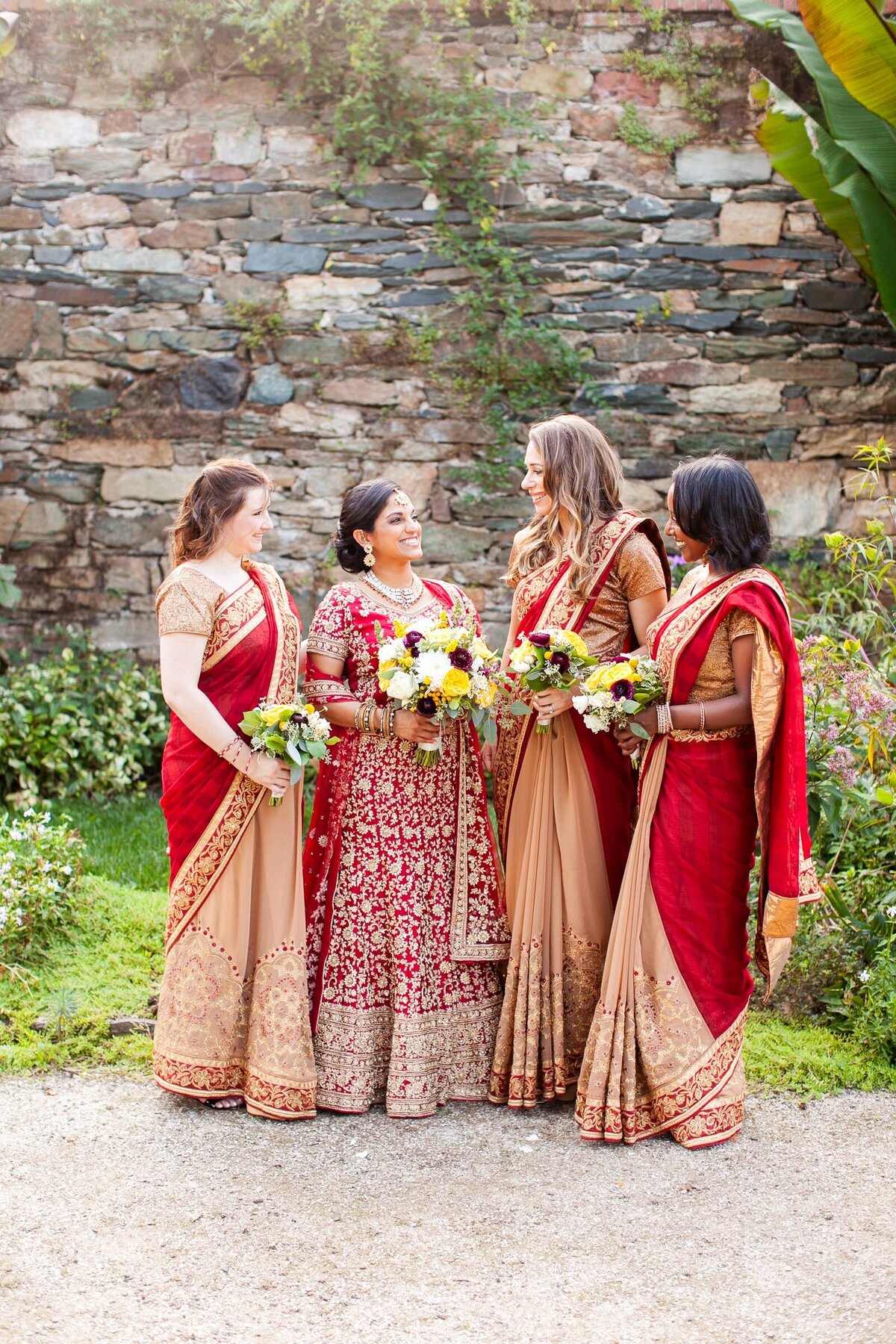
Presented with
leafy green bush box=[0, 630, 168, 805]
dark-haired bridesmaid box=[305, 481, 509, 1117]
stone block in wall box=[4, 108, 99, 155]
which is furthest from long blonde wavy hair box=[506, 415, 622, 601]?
stone block in wall box=[4, 108, 99, 155]

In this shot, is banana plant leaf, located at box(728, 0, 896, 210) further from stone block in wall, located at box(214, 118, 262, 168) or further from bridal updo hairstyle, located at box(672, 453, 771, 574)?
bridal updo hairstyle, located at box(672, 453, 771, 574)

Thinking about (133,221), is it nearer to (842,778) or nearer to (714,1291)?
(842,778)

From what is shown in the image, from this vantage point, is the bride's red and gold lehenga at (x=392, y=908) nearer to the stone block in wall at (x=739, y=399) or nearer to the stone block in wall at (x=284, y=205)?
the stone block in wall at (x=739, y=399)

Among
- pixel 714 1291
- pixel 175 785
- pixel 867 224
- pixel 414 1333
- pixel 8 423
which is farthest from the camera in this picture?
pixel 8 423

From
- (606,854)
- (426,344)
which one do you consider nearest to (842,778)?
Result: (606,854)

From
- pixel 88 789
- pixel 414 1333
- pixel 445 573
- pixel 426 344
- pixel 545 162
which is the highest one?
pixel 545 162

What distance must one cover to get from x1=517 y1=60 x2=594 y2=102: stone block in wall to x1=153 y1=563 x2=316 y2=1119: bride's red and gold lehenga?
4690 mm

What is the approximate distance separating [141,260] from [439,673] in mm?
4909

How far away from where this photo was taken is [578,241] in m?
6.91

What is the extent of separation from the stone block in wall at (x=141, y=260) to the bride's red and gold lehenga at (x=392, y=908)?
14.0 ft

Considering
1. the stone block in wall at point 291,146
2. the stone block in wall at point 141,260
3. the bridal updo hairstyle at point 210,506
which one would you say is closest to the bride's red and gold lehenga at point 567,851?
the bridal updo hairstyle at point 210,506

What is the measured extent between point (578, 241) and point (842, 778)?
4.02 meters

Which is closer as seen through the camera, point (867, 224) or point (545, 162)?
point (867, 224)

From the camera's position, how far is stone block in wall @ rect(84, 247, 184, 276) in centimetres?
714
